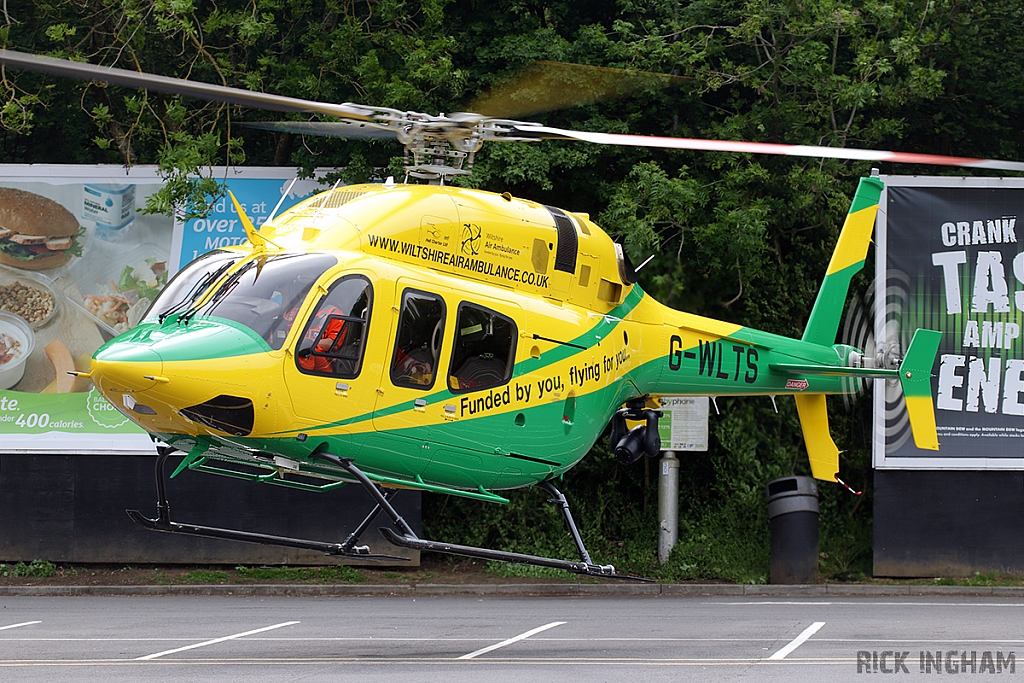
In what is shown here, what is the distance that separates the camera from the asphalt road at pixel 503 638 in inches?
379

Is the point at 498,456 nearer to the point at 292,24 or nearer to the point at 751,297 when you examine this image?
the point at 751,297

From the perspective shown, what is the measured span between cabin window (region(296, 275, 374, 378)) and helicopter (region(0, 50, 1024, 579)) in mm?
14

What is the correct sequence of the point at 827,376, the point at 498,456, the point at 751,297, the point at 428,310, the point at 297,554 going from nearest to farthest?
the point at 428,310 → the point at 498,456 → the point at 827,376 → the point at 297,554 → the point at 751,297

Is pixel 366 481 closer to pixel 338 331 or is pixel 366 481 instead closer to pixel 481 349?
pixel 338 331

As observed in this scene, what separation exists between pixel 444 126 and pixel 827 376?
19.0 feet

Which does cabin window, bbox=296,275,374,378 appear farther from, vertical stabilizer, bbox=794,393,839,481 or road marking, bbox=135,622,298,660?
vertical stabilizer, bbox=794,393,839,481

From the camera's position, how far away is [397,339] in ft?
28.2

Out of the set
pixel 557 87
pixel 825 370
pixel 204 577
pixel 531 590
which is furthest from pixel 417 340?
pixel 557 87

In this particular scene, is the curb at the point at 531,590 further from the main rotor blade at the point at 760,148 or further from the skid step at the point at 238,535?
the main rotor blade at the point at 760,148

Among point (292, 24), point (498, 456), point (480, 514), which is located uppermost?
point (292, 24)

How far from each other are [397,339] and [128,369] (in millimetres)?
1997

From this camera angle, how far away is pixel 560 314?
10008 mm

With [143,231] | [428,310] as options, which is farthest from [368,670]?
[143,231]

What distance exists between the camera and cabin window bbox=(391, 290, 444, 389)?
862 centimetres
